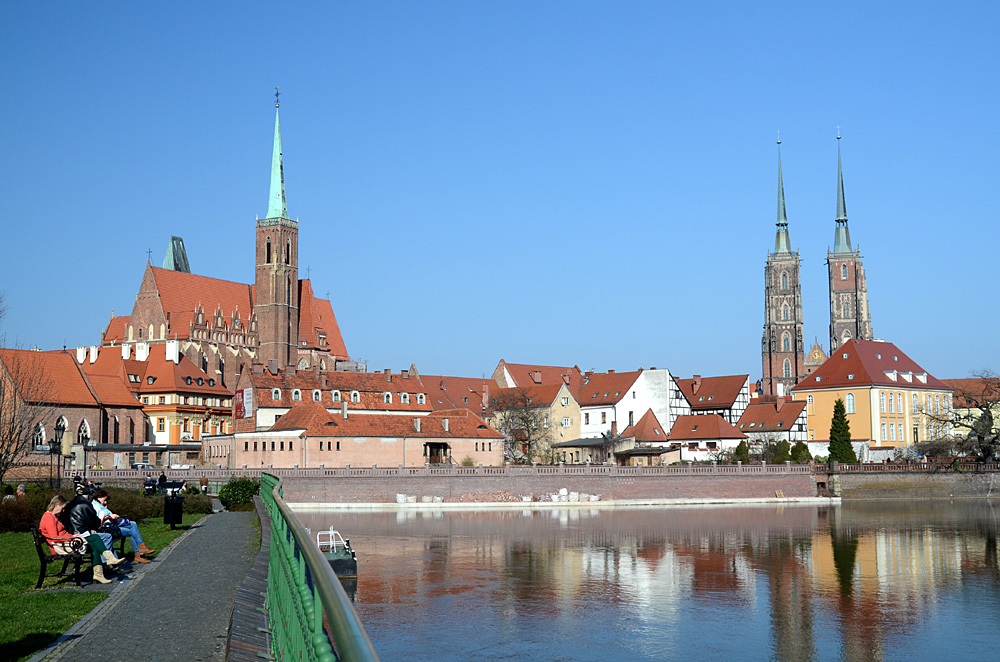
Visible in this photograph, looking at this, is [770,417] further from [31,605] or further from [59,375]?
[31,605]

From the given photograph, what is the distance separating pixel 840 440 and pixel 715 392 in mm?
24213

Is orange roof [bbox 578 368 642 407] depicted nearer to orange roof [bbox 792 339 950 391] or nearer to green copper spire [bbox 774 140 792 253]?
orange roof [bbox 792 339 950 391]

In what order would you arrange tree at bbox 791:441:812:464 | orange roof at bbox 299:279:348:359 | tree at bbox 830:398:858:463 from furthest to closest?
orange roof at bbox 299:279:348:359
tree at bbox 830:398:858:463
tree at bbox 791:441:812:464

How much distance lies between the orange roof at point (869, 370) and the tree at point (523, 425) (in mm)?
26135

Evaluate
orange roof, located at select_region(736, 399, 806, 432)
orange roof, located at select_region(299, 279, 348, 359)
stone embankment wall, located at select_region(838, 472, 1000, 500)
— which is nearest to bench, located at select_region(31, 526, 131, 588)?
stone embankment wall, located at select_region(838, 472, 1000, 500)

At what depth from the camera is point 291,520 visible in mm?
8188

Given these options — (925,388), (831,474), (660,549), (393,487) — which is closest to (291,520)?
(660,549)

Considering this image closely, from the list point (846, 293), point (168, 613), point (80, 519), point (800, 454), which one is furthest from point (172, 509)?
point (846, 293)

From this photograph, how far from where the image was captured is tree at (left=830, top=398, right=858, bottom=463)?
88.4m

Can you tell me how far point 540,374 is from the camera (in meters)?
122

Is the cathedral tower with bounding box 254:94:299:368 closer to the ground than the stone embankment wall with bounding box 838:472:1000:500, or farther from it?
farther from it

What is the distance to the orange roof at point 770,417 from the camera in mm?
101500

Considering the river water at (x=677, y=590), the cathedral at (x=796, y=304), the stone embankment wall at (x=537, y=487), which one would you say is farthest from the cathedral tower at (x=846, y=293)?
the river water at (x=677, y=590)

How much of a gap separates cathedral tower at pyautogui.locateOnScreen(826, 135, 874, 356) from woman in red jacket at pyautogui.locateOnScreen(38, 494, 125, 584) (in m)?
168
